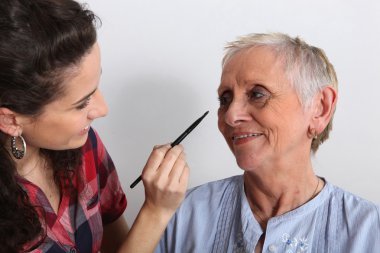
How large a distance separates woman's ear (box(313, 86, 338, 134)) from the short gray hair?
0.02m

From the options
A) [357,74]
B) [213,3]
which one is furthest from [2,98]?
[357,74]

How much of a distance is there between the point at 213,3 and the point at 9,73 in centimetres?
75

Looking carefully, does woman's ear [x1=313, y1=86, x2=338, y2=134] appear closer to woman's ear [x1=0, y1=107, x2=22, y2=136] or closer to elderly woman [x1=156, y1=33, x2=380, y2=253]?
elderly woman [x1=156, y1=33, x2=380, y2=253]

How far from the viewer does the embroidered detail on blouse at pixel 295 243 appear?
1167mm

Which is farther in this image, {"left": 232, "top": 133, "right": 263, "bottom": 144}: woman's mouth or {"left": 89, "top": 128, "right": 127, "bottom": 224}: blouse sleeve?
{"left": 89, "top": 128, "right": 127, "bottom": 224}: blouse sleeve

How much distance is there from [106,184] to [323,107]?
2.11ft

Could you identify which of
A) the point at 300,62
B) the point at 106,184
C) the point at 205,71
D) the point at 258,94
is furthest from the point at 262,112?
the point at 106,184

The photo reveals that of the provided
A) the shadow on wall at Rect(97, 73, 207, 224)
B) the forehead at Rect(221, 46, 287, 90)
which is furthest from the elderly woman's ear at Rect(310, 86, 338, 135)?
the shadow on wall at Rect(97, 73, 207, 224)

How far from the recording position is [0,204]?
106 centimetres

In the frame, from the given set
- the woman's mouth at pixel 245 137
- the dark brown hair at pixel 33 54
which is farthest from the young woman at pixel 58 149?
the woman's mouth at pixel 245 137

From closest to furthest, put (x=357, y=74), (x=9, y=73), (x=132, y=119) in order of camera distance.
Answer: (x=9, y=73) < (x=357, y=74) < (x=132, y=119)

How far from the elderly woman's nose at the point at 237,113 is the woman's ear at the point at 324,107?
0.58ft

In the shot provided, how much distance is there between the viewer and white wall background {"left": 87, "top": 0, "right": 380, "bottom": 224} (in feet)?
4.68

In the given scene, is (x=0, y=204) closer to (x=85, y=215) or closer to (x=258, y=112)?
(x=85, y=215)
